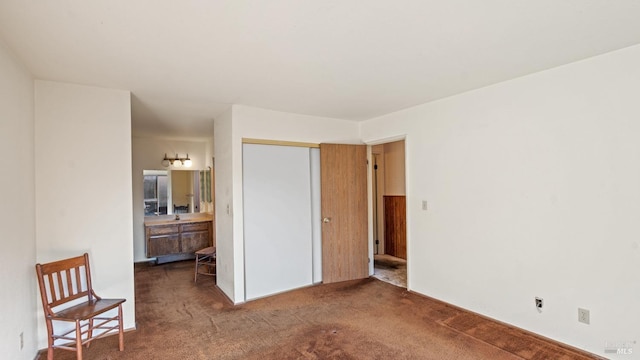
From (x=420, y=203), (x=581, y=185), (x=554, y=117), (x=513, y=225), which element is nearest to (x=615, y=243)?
(x=581, y=185)

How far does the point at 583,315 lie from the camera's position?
99.7 inches

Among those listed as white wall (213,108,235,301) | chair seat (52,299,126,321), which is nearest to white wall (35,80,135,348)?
chair seat (52,299,126,321)

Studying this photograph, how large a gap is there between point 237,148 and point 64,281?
6.82 ft

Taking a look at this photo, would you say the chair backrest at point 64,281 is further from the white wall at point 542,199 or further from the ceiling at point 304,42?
the white wall at point 542,199

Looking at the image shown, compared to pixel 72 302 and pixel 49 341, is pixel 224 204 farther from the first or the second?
pixel 49 341

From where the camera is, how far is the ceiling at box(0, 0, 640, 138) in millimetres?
1714

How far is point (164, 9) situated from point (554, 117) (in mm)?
3070

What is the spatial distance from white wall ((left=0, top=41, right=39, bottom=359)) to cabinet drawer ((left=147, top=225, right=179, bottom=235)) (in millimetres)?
2835

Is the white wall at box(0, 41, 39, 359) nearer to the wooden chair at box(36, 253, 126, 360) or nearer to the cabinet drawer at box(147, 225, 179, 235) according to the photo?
the wooden chair at box(36, 253, 126, 360)

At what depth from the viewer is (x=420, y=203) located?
3.86 metres

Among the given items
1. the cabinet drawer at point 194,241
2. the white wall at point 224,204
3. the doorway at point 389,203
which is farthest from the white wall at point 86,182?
the doorway at point 389,203

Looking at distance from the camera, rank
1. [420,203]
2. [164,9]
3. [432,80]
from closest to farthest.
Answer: [164,9] < [432,80] < [420,203]

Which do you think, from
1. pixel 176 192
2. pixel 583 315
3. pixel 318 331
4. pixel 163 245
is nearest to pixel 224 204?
pixel 318 331

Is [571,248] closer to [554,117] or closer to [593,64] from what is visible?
[554,117]
